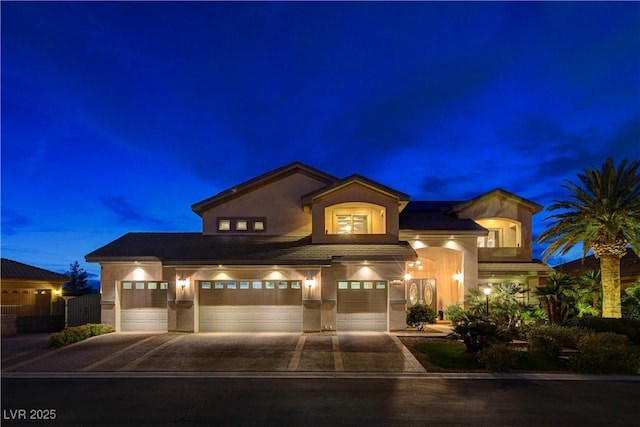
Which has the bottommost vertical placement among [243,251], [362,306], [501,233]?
[362,306]

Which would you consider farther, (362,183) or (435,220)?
(435,220)

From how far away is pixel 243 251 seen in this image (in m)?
22.4

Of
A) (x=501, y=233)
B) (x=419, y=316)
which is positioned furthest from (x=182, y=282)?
(x=501, y=233)

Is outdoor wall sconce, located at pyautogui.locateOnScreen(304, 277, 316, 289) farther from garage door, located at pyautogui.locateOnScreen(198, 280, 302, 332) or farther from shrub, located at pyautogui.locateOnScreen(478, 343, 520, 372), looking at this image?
shrub, located at pyautogui.locateOnScreen(478, 343, 520, 372)

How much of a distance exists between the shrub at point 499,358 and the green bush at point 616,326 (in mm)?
5646

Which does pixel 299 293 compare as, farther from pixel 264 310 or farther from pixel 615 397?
pixel 615 397

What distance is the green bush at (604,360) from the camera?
13867 mm

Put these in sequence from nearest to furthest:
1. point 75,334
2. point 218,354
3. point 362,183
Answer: point 218,354 → point 75,334 → point 362,183

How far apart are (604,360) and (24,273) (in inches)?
1230

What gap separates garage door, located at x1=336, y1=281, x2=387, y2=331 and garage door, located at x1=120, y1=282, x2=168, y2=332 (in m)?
8.89

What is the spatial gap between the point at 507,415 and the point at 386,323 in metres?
11.8

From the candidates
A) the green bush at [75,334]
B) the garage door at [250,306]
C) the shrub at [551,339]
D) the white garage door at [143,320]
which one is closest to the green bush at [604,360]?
the shrub at [551,339]

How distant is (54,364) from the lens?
15.2 metres

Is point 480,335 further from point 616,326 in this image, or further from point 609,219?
point 609,219
